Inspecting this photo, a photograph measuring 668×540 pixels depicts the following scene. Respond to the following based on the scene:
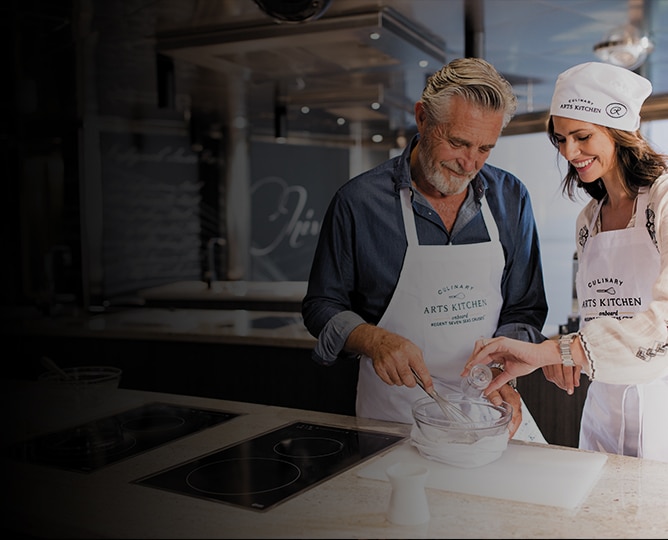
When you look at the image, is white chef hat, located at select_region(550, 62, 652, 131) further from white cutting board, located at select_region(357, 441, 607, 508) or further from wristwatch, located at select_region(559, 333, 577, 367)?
white cutting board, located at select_region(357, 441, 607, 508)

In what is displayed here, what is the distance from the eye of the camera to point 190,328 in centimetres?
296

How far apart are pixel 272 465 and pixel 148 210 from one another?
4.45m

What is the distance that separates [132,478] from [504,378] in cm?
71

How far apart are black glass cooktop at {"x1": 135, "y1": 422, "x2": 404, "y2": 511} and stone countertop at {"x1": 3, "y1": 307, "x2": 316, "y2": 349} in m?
1.24

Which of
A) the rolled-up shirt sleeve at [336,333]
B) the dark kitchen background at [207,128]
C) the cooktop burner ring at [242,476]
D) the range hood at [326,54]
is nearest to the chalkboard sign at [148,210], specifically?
the dark kitchen background at [207,128]

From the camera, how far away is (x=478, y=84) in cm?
146

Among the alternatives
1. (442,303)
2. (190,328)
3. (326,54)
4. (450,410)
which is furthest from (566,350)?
(326,54)

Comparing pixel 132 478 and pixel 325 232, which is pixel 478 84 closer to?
pixel 325 232

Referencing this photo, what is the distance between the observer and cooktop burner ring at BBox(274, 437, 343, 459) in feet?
4.08

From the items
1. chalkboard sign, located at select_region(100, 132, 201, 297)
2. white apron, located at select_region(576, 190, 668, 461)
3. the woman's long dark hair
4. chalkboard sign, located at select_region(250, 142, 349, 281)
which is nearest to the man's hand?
white apron, located at select_region(576, 190, 668, 461)

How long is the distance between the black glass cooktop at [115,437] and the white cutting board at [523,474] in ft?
1.43

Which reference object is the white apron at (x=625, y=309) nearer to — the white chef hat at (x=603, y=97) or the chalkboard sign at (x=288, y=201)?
the white chef hat at (x=603, y=97)

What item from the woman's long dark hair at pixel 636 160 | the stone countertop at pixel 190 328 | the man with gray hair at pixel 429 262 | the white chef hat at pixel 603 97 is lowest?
the stone countertop at pixel 190 328

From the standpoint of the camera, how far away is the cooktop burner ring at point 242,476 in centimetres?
108
